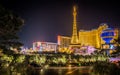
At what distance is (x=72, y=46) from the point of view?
168 metres

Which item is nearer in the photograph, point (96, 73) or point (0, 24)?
point (0, 24)

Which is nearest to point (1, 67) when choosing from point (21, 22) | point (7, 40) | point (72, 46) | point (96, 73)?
point (7, 40)

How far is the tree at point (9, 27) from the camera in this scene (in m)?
19.6

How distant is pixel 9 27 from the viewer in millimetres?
20047

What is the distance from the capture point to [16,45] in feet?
69.8

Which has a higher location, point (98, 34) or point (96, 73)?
point (98, 34)

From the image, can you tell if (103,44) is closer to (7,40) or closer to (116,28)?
(116,28)

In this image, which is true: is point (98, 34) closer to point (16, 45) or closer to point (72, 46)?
point (72, 46)

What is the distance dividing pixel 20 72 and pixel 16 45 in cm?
866

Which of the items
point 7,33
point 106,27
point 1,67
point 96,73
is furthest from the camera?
point 106,27

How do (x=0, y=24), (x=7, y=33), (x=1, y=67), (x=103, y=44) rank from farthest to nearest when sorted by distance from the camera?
(x=103, y=44) → (x=1, y=67) → (x=7, y=33) → (x=0, y=24)

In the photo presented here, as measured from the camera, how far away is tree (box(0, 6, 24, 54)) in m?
19.6

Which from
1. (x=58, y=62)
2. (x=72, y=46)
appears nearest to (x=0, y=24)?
(x=58, y=62)

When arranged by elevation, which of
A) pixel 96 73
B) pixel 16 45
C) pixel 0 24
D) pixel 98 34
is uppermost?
pixel 98 34
